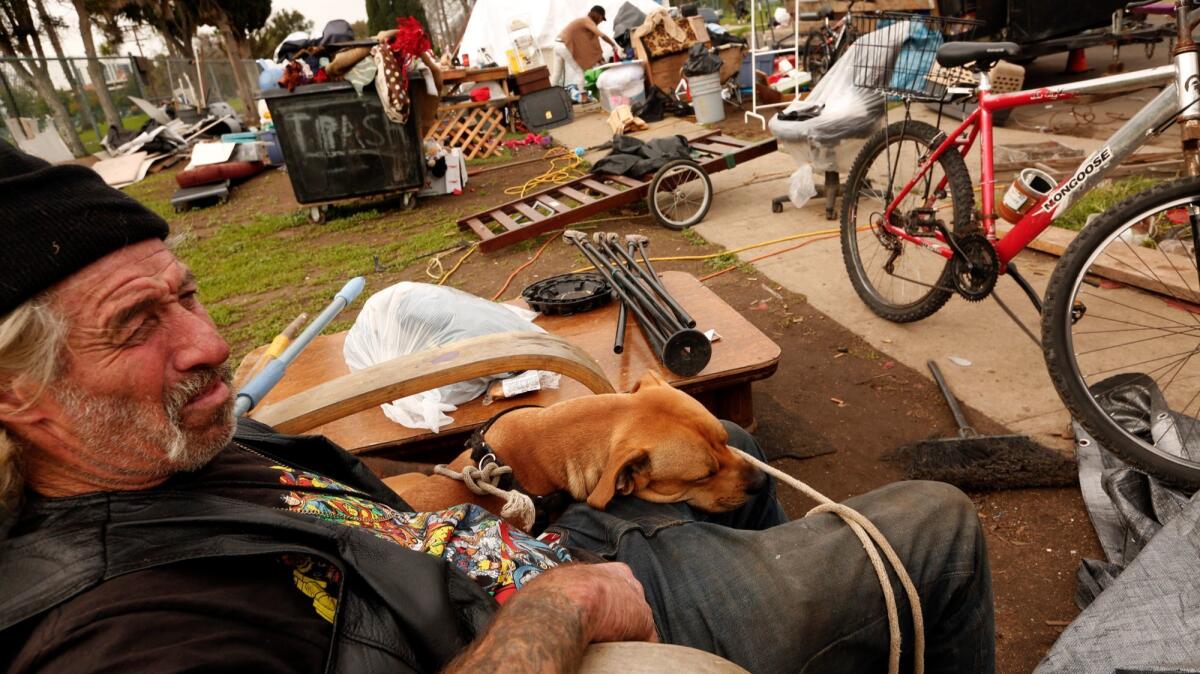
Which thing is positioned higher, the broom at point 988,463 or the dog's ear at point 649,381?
the dog's ear at point 649,381

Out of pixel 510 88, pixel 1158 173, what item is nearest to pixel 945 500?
pixel 1158 173

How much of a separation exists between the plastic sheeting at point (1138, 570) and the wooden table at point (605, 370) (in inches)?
47.1

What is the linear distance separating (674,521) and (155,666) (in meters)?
1.12

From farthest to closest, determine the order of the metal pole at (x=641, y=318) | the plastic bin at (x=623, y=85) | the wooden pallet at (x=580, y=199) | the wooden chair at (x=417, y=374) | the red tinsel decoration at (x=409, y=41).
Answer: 1. the plastic bin at (x=623, y=85)
2. the red tinsel decoration at (x=409, y=41)
3. the wooden pallet at (x=580, y=199)
4. the metal pole at (x=641, y=318)
5. the wooden chair at (x=417, y=374)

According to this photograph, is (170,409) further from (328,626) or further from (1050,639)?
(1050,639)

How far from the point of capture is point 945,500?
1497mm

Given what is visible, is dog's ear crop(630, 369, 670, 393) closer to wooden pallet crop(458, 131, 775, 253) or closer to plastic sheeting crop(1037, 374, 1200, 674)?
plastic sheeting crop(1037, 374, 1200, 674)

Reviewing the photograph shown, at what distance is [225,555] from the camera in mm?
991

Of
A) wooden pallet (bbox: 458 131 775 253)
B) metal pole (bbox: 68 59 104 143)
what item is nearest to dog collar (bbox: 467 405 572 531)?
wooden pallet (bbox: 458 131 775 253)

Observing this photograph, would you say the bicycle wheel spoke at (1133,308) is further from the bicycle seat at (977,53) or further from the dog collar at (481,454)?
the dog collar at (481,454)

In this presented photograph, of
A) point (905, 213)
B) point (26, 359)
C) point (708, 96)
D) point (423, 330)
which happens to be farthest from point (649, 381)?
point (708, 96)

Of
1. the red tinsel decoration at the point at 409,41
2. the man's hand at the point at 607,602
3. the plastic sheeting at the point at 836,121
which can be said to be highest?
the red tinsel decoration at the point at 409,41

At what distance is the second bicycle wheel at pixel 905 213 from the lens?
3.40 metres

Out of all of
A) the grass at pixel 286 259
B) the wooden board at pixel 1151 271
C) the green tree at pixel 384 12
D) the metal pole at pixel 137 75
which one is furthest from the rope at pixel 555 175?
the metal pole at pixel 137 75
